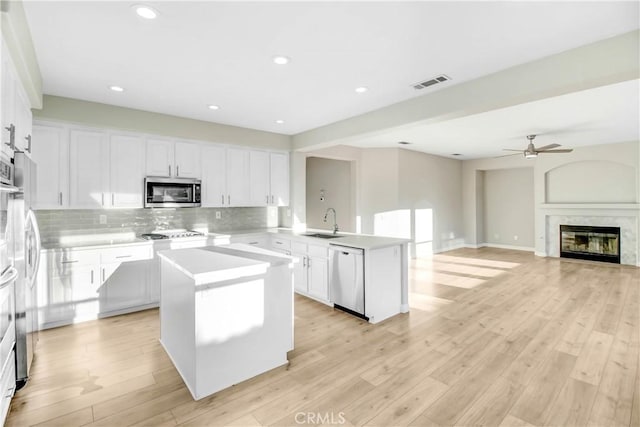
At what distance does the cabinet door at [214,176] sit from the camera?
15.5 feet

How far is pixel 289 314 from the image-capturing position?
270cm

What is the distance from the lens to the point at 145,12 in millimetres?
2080

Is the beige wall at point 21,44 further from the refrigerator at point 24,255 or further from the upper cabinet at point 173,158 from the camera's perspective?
the upper cabinet at point 173,158

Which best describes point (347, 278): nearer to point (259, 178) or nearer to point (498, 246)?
point (259, 178)

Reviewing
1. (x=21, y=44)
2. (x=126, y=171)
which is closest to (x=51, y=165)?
(x=126, y=171)

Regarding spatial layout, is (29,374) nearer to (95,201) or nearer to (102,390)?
(102,390)

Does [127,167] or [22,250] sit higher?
[127,167]

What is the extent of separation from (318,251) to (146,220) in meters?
2.53

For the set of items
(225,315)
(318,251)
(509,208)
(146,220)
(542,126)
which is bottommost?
(225,315)

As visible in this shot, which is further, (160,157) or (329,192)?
(329,192)

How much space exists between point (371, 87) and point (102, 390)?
359 cm

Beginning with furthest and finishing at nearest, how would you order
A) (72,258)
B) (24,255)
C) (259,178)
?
(259,178) < (72,258) < (24,255)

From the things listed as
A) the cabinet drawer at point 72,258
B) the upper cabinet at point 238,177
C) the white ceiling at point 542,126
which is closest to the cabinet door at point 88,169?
the cabinet drawer at point 72,258

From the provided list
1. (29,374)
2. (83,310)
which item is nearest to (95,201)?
(83,310)
